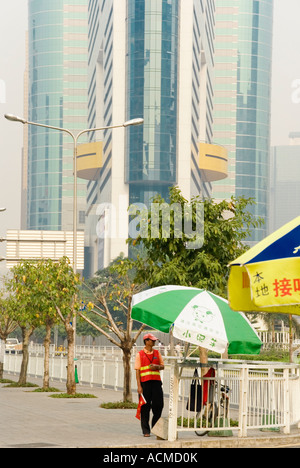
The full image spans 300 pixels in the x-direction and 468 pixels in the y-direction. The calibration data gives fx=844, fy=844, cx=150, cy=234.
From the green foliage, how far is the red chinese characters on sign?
8187 millimetres

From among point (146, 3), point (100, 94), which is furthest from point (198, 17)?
point (100, 94)

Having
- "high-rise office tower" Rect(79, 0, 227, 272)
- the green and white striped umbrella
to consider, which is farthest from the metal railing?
"high-rise office tower" Rect(79, 0, 227, 272)

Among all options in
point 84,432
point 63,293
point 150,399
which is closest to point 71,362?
point 63,293

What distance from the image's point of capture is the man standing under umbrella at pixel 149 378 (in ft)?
42.7

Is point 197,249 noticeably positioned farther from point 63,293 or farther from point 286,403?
point 63,293

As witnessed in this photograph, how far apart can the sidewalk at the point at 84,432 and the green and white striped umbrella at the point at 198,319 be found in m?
1.67

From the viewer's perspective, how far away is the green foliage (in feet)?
54.1

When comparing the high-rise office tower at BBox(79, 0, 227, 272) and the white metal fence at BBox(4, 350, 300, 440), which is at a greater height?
the high-rise office tower at BBox(79, 0, 227, 272)

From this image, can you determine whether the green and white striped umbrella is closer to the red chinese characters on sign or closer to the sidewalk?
the sidewalk

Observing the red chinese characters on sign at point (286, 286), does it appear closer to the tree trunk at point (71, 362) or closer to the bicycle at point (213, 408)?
the bicycle at point (213, 408)

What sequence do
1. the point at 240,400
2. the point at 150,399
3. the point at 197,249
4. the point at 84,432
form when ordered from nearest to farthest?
the point at 150,399 < the point at 240,400 < the point at 84,432 < the point at 197,249

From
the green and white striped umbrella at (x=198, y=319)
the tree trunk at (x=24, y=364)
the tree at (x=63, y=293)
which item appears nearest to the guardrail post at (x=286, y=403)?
the green and white striped umbrella at (x=198, y=319)

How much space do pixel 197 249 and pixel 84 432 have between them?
15.7 ft

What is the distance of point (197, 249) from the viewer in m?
16.9
